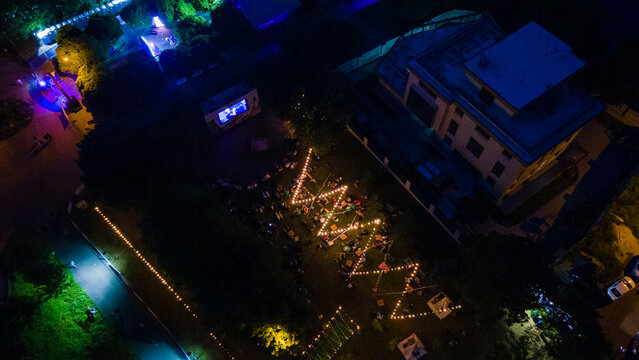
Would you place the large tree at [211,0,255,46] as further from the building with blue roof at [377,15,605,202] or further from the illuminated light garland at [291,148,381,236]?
the building with blue roof at [377,15,605,202]

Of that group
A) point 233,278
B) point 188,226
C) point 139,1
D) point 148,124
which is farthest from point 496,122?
point 139,1

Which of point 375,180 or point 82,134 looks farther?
point 82,134

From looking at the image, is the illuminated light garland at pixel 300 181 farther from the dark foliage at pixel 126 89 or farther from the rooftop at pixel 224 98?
the dark foliage at pixel 126 89

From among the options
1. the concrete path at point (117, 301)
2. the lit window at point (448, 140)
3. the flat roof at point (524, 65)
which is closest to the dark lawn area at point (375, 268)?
the lit window at point (448, 140)

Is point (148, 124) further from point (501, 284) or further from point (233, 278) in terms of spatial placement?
point (501, 284)

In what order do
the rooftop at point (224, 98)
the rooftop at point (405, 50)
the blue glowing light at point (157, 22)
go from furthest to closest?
1. the blue glowing light at point (157, 22)
2. the rooftop at point (224, 98)
3. the rooftop at point (405, 50)

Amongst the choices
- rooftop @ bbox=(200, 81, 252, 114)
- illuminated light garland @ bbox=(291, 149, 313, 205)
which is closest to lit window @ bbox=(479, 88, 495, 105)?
illuminated light garland @ bbox=(291, 149, 313, 205)
